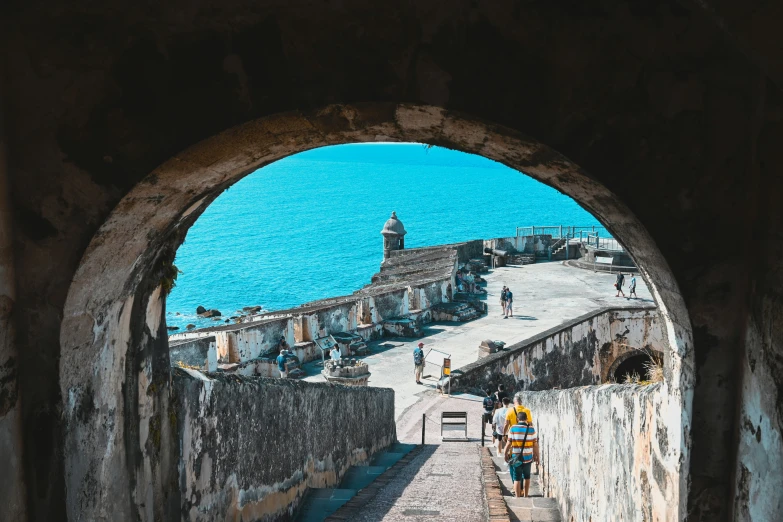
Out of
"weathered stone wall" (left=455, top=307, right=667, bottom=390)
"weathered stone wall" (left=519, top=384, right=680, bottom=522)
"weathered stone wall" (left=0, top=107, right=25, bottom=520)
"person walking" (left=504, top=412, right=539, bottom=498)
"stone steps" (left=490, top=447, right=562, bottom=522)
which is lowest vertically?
"weathered stone wall" (left=455, top=307, right=667, bottom=390)

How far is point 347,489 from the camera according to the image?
7016mm

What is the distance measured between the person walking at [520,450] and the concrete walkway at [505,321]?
5514mm

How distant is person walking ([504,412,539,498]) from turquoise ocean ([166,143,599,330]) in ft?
29.6

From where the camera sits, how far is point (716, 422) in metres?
2.87

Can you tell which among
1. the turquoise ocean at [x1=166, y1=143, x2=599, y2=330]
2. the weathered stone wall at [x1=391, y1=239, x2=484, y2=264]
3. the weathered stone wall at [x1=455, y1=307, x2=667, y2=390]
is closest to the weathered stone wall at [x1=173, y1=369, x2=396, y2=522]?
the weathered stone wall at [x1=455, y1=307, x2=667, y2=390]

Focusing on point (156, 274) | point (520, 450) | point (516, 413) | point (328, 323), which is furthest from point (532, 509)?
point (328, 323)

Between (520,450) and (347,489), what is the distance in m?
1.68

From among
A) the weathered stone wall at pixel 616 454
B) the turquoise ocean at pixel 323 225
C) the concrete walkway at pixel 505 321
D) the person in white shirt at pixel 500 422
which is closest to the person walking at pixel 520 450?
the weathered stone wall at pixel 616 454

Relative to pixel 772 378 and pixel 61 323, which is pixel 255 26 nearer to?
pixel 61 323

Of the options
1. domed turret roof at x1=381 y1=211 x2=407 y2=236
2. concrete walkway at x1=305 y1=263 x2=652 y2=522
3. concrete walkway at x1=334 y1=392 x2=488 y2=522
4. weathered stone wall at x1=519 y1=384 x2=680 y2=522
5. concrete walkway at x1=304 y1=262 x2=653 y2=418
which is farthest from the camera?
domed turret roof at x1=381 y1=211 x2=407 y2=236

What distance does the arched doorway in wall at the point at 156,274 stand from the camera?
2934mm

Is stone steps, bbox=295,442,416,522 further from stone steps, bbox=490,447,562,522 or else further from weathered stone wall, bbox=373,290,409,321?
weathered stone wall, bbox=373,290,409,321

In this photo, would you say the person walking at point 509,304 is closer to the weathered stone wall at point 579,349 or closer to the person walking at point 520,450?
the weathered stone wall at point 579,349

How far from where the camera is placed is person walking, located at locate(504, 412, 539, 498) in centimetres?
695
